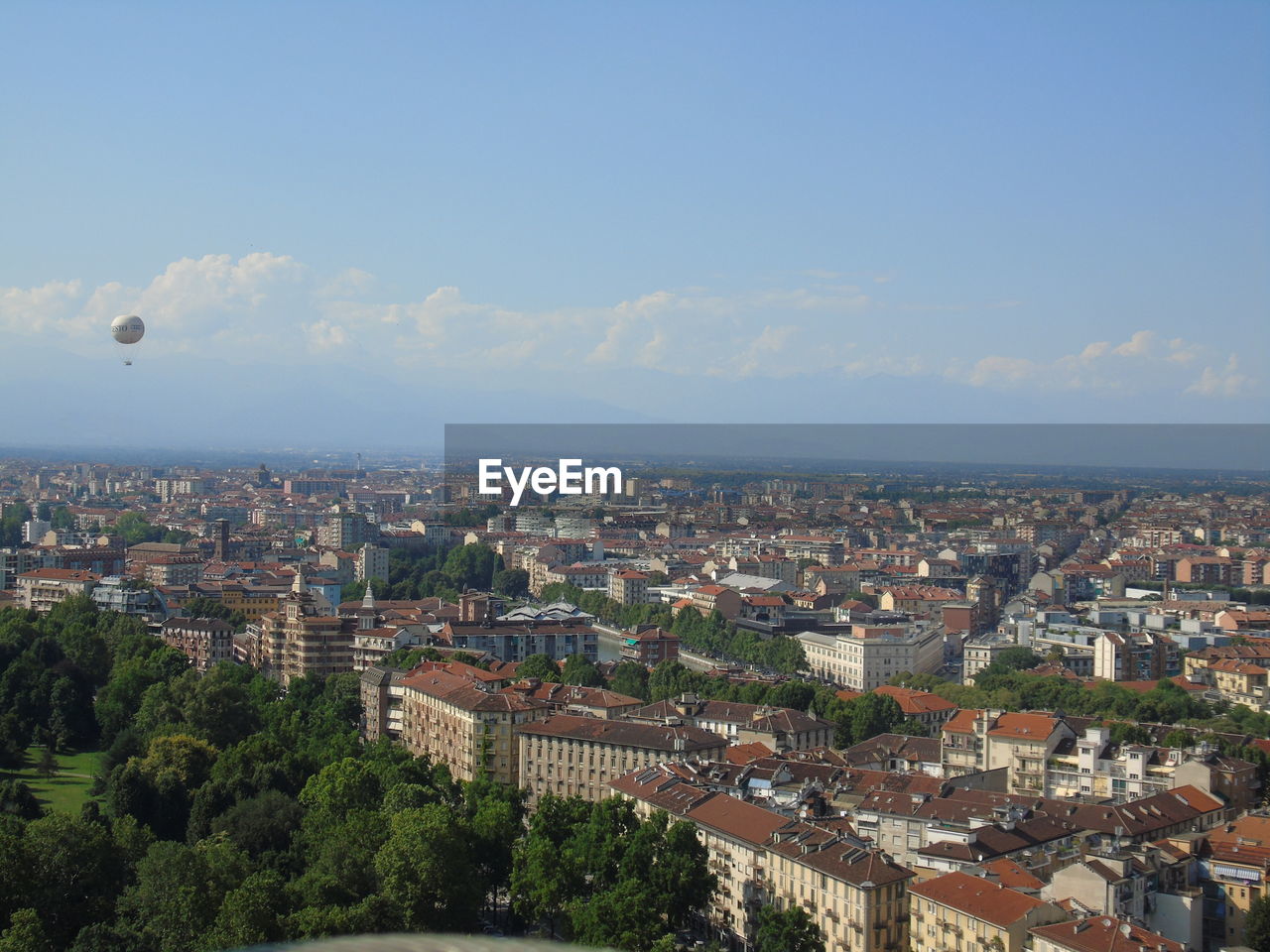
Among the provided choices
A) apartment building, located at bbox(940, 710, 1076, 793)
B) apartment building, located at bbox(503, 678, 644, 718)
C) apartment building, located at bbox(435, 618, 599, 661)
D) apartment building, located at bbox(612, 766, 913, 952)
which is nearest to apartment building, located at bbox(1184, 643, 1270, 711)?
apartment building, located at bbox(940, 710, 1076, 793)

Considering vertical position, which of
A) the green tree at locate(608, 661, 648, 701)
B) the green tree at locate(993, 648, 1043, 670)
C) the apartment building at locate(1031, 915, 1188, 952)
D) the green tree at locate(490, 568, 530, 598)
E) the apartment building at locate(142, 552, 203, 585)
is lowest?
the green tree at locate(490, 568, 530, 598)

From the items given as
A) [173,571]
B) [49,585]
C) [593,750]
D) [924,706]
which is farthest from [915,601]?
[49,585]

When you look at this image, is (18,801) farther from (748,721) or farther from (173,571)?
(173,571)

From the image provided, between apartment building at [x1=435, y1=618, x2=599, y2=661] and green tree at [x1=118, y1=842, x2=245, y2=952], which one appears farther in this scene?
apartment building at [x1=435, y1=618, x2=599, y2=661]

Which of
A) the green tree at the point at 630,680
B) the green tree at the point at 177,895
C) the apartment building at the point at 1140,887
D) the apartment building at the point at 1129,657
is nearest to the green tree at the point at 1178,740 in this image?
the apartment building at the point at 1140,887

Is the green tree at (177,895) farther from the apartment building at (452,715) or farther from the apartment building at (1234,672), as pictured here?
the apartment building at (1234,672)

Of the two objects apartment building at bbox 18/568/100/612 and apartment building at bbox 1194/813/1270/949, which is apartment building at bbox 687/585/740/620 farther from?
apartment building at bbox 1194/813/1270/949

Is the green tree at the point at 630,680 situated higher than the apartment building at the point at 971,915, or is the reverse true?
the apartment building at the point at 971,915
